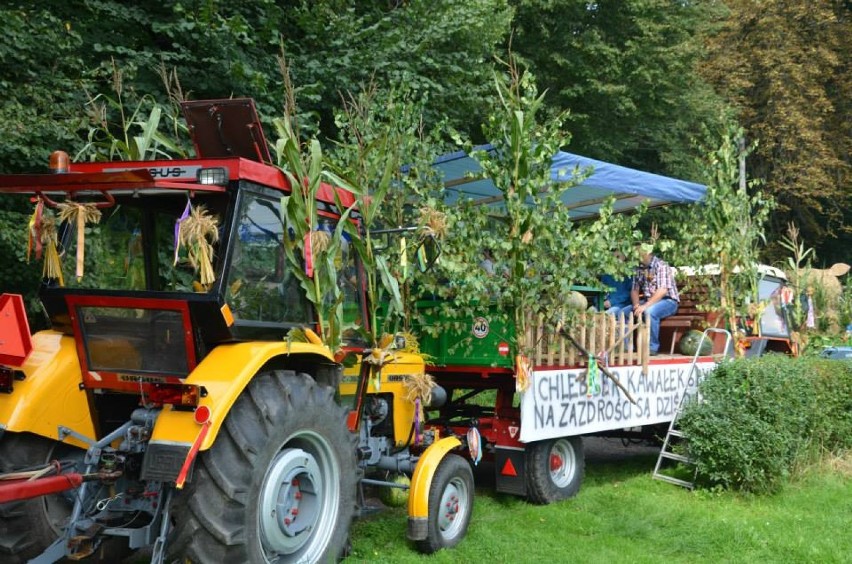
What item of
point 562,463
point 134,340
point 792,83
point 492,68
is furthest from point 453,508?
point 792,83

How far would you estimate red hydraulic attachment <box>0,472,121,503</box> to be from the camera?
3.99 meters

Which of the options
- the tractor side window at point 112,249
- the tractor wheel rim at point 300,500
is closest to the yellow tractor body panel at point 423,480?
the tractor wheel rim at point 300,500

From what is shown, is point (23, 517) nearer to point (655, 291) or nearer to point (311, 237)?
point (311, 237)

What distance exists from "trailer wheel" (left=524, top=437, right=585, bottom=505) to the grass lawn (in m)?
0.12

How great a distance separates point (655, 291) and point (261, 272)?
6.20 metres

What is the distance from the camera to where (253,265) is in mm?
4934

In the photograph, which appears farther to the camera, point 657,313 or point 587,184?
point 657,313

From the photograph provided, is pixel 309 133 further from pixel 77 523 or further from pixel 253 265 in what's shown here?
pixel 77 523

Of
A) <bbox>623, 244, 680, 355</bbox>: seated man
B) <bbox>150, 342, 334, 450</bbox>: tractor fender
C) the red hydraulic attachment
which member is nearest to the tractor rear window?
<bbox>150, 342, 334, 450</bbox>: tractor fender

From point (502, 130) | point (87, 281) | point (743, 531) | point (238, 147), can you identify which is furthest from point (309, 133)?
point (743, 531)

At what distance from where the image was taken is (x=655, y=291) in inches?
393

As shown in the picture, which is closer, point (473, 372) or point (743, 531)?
point (743, 531)

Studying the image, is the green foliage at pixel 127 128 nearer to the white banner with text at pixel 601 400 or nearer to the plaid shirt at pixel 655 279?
the white banner with text at pixel 601 400

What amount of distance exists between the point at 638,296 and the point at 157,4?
7.06 meters
